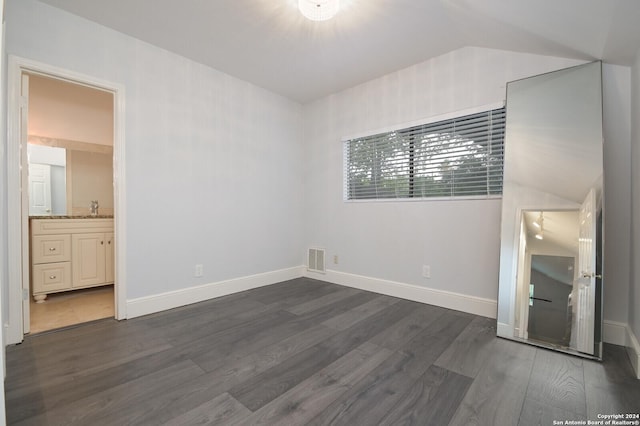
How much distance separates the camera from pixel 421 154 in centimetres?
315

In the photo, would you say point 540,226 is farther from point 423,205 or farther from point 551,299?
point 423,205

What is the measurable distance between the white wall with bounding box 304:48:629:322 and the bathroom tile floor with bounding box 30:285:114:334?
2504 mm

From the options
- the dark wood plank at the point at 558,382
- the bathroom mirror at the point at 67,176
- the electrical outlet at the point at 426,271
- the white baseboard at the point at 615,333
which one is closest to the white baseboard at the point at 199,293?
the electrical outlet at the point at 426,271

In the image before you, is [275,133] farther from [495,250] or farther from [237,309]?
[495,250]

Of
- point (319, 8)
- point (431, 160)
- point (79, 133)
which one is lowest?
point (431, 160)

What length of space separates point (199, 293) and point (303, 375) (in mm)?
1806

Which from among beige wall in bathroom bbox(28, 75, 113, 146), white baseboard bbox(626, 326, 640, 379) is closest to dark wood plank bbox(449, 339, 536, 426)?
white baseboard bbox(626, 326, 640, 379)

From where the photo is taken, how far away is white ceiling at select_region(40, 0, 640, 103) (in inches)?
73.8

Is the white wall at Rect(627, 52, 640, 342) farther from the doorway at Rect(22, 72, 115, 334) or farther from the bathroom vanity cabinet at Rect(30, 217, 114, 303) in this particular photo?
the bathroom vanity cabinet at Rect(30, 217, 114, 303)

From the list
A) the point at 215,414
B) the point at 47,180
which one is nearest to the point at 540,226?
the point at 215,414

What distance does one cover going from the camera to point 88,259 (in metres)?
3.55

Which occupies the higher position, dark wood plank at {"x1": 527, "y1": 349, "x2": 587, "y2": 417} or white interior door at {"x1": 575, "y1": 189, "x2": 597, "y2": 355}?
white interior door at {"x1": 575, "y1": 189, "x2": 597, "y2": 355}

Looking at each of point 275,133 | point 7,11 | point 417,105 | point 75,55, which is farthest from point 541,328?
point 7,11

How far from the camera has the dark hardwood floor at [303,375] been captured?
4.74ft
